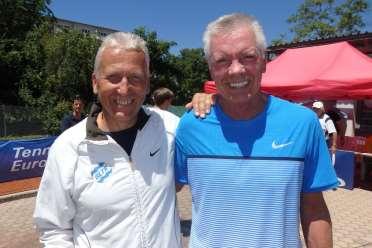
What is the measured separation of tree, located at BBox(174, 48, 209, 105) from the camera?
4643 centimetres

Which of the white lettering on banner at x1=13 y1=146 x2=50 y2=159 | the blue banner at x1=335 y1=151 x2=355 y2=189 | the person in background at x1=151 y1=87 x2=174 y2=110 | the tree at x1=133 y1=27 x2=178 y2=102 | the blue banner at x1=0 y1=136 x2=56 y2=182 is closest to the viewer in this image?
the person in background at x1=151 y1=87 x2=174 y2=110

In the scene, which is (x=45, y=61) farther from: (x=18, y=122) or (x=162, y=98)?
(x=162, y=98)

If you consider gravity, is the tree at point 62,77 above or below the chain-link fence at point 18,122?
above

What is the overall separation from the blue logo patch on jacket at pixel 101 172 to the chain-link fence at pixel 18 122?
80.7 feet

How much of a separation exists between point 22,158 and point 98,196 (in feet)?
27.0

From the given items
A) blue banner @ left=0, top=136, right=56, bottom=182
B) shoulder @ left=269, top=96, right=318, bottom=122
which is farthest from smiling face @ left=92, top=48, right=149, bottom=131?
blue banner @ left=0, top=136, right=56, bottom=182

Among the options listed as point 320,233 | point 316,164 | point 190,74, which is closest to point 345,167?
point 320,233

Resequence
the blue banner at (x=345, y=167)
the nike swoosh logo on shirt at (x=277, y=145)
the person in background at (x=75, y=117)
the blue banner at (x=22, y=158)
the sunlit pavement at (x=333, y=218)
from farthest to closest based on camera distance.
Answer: the blue banner at (x=345, y=167) < the blue banner at (x=22, y=158) < the person in background at (x=75, y=117) < the sunlit pavement at (x=333, y=218) < the nike swoosh logo on shirt at (x=277, y=145)

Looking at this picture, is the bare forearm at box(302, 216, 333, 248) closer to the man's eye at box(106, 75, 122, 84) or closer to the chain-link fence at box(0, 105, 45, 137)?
the man's eye at box(106, 75, 122, 84)

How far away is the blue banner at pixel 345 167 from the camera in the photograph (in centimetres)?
1012

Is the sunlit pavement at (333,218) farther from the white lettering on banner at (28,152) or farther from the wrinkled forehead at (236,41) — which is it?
the wrinkled forehead at (236,41)

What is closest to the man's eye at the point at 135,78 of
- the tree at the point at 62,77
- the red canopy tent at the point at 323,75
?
the red canopy tent at the point at 323,75

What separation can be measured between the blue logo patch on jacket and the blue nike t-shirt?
0.42 meters

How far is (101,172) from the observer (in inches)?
86.2
